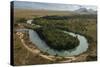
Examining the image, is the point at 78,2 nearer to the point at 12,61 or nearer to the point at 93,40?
the point at 93,40

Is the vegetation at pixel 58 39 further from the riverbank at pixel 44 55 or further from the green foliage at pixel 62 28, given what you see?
the riverbank at pixel 44 55

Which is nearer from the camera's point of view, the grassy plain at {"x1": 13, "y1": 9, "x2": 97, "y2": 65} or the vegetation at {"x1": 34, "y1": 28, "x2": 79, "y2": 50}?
the grassy plain at {"x1": 13, "y1": 9, "x2": 97, "y2": 65}

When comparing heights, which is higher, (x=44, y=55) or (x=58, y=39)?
(x=58, y=39)

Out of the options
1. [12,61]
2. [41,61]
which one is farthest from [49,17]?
[12,61]

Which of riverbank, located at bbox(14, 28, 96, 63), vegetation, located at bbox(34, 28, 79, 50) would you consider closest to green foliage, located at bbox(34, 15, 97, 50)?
vegetation, located at bbox(34, 28, 79, 50)

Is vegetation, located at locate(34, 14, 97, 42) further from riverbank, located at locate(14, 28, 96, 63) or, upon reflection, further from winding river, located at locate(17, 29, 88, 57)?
riverbank, located at locate(14, 28, 96, 63)

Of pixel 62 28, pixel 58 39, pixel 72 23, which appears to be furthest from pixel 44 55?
pixel 72 23

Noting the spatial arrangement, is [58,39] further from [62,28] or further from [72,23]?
[72,23]

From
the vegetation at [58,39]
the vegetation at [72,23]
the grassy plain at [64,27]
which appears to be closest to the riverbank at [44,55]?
the grassy plain at [64,27]

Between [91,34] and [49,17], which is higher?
[49,17]

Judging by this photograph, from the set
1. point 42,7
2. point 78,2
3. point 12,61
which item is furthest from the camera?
point 78,2

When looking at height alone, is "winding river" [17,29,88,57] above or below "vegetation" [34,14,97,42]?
below
